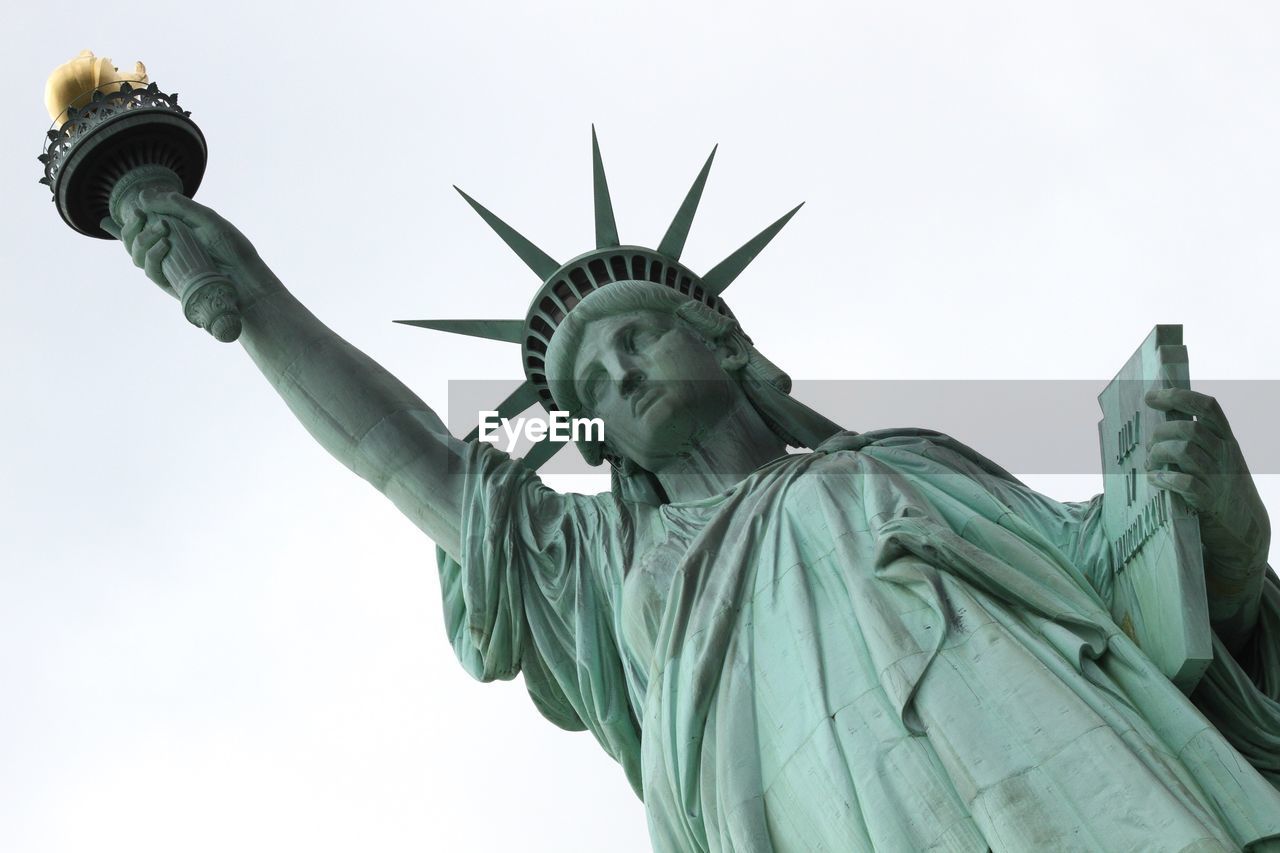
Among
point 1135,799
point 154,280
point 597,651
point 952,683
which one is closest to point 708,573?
point 597,651

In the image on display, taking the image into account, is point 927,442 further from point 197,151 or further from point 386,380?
point 197,151

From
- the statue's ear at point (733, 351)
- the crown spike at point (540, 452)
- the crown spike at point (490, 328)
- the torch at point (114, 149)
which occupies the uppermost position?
the torch at point (114, 149)

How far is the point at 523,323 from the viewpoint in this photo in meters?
12.6

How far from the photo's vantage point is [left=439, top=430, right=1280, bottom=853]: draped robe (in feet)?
29.1

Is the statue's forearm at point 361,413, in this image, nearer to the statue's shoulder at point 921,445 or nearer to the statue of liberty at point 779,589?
the statue of liberty at point 779,589

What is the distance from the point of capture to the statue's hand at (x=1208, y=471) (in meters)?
9.65

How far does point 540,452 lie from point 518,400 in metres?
0.37

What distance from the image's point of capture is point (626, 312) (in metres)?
12.1

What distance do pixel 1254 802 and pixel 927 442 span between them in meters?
3.15

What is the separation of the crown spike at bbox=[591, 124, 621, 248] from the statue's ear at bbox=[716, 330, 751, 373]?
0.85m

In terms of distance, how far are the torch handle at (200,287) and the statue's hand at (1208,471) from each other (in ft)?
16.3

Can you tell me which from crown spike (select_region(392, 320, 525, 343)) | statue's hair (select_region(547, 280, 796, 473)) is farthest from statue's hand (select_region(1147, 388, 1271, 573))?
crown spike (select_region(392, 320, 525, 343))

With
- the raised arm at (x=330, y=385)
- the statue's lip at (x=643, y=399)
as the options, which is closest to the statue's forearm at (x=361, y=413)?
the raised arm at (x=330, y=385)

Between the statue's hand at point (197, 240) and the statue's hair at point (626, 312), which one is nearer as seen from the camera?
the statue's hair at point (626, 312)
